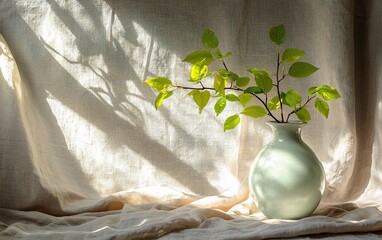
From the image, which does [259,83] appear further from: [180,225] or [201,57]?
[180,225]

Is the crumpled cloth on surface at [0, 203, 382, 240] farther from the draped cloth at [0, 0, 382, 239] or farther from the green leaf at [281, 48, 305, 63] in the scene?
the green leaf at [281, 48, 305, 63]

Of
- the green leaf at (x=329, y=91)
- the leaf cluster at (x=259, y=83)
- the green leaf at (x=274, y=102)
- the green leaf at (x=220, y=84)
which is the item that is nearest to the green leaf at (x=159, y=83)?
the leaf cluster at (x=259, y=83)

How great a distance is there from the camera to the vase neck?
1.55 m

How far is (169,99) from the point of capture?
1.80 metres

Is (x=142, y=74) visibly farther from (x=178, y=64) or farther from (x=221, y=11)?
(x=221, y=11)

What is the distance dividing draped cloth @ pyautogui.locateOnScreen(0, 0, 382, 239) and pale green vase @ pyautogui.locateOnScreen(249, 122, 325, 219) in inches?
5.5

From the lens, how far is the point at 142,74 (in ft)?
5.84

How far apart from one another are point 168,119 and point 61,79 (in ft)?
1.03

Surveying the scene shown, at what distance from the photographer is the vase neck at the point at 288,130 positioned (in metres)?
1.55

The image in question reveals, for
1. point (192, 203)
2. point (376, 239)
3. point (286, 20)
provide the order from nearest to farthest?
1. point (376, 239)
2. point (192, 203)
3. point (286, 20)

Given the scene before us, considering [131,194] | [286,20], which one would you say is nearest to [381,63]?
[286,20]

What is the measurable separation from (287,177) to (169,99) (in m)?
0.45

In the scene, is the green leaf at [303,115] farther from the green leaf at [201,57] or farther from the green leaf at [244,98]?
the green leaf at [201,57]

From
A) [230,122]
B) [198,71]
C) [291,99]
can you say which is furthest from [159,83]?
[291,99]
